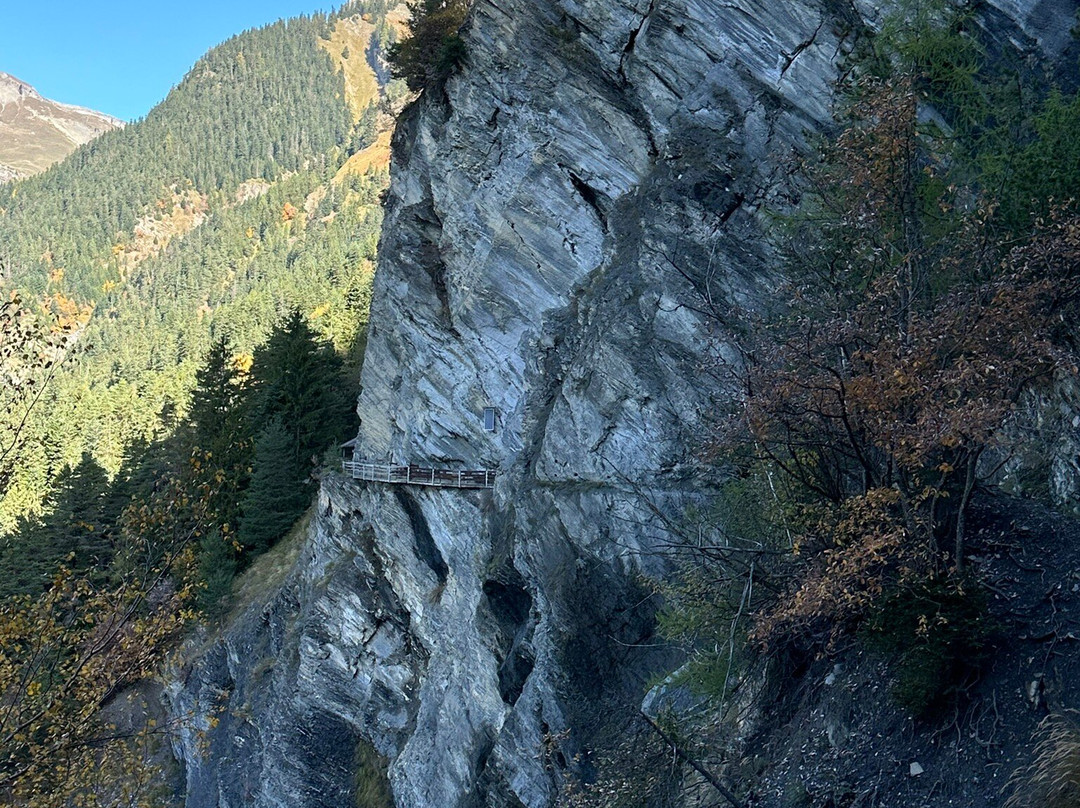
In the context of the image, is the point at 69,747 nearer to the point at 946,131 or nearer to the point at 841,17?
the point at 946,131

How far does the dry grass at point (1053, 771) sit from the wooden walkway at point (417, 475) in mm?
15408

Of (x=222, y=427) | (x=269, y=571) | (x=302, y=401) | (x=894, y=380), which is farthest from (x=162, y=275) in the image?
(x=894, y=380)

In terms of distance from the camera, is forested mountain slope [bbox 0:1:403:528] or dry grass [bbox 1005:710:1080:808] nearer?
dry grass [bbox 1005:710:1080:808]

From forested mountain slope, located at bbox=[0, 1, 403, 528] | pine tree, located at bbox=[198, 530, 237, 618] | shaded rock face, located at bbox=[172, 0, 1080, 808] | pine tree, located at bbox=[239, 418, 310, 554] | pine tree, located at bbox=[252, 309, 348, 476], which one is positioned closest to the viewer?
shaded rock face, located at bbox=[172, 0, 1080, 808]

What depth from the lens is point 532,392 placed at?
2222cm

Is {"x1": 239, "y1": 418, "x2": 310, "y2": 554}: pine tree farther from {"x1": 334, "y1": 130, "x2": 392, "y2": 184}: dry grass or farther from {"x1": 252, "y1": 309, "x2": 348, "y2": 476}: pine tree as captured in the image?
{"x1": 334, "y1": 130, "x2": 392, "y2": 184}: dry grass

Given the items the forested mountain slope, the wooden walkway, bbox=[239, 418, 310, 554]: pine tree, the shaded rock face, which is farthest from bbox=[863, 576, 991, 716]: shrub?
the forested mountain slope

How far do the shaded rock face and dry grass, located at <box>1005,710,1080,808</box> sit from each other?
506 cm

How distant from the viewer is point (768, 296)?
1625 centimetres

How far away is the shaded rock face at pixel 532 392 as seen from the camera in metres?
17.0

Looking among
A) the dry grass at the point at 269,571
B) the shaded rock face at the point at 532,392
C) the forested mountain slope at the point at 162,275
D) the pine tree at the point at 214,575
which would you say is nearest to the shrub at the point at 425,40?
the shaded rock face at the point at 532,392

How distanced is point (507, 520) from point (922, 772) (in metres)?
12.3

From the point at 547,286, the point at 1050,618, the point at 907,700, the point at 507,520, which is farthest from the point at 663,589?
the point at 547,286

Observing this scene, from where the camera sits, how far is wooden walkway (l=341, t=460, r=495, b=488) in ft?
76.7
